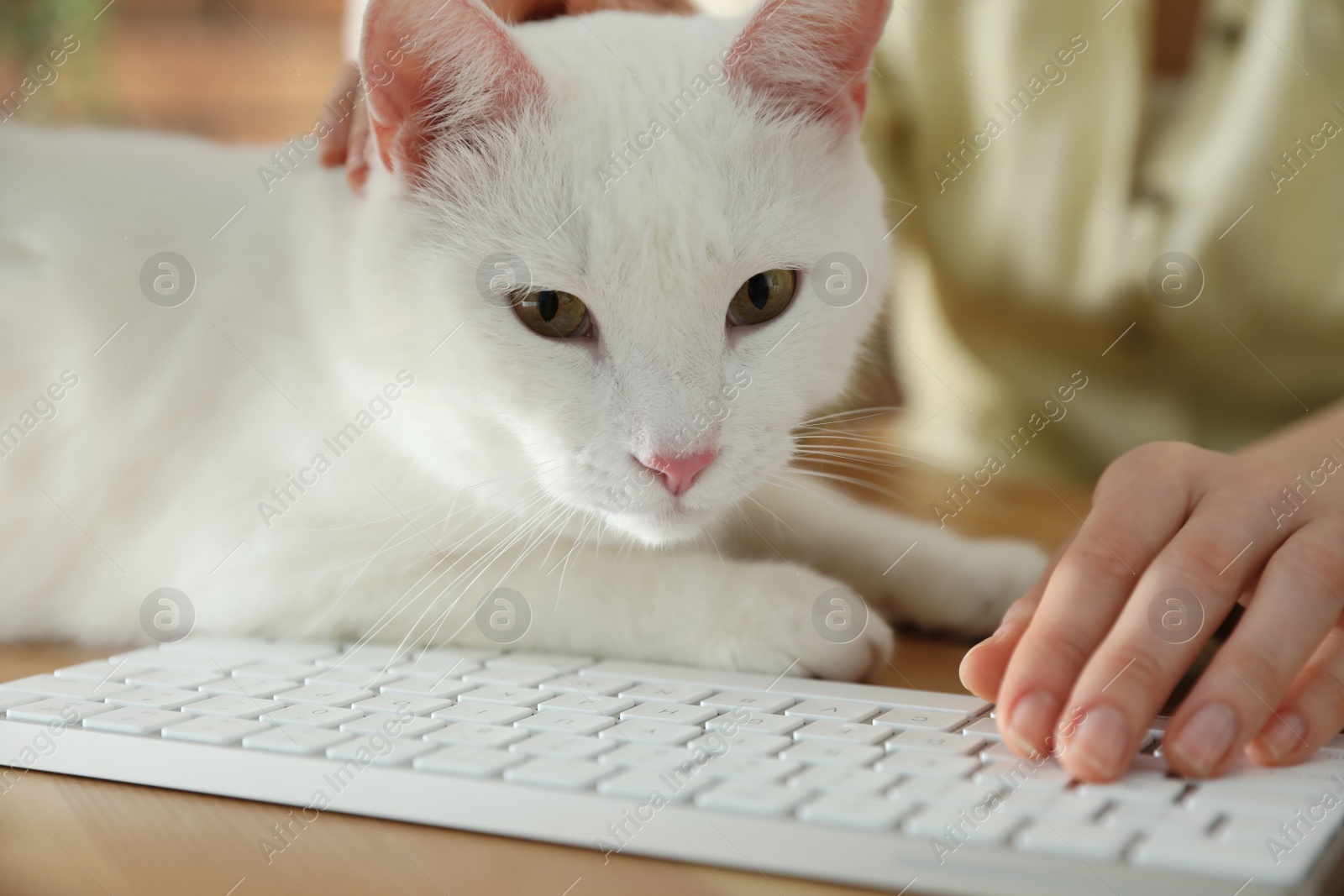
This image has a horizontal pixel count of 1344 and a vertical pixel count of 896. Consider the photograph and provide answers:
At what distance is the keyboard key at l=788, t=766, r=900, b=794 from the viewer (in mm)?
626

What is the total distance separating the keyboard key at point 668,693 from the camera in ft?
2.72

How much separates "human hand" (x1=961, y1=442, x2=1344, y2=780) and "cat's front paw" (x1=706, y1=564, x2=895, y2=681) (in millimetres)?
129

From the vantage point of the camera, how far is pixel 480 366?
938 mm

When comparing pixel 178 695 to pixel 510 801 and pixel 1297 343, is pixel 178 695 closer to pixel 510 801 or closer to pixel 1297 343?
pixel 510 801

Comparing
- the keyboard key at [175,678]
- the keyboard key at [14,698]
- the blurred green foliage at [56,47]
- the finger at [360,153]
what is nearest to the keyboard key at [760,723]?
the keyboard key at [175,678]

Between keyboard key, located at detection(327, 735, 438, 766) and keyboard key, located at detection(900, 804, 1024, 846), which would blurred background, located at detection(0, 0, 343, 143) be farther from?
keyboard key, located at detection(900, 804, 1024, 846)

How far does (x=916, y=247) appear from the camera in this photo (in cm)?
186

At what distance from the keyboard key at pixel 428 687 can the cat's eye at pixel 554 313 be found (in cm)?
31

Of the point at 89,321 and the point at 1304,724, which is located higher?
the point at 89,321

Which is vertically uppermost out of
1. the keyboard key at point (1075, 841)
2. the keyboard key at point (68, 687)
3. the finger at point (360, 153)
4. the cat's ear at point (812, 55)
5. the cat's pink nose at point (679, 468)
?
the cat's ear at point (812, 55)

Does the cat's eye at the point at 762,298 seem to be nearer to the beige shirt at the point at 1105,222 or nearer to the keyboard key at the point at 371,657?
the keyboard key at the point at 371,657

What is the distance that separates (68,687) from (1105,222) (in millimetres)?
1524

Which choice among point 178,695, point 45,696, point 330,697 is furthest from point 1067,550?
point 45,696

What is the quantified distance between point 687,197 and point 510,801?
0.52 metres
